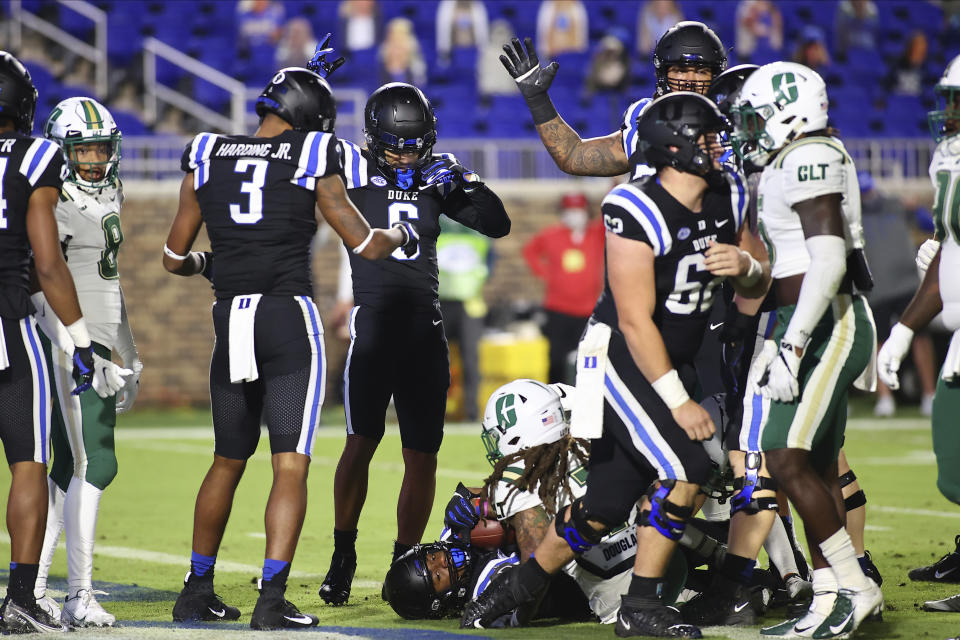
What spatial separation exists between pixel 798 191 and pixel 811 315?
1.27 feet

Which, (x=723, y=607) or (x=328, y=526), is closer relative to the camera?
(x=723, y=607)

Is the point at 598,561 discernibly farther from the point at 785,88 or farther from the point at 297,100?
the point at 297,100

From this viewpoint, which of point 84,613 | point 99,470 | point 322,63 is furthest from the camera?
point 322,63

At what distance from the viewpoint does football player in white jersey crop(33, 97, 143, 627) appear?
15.2ft

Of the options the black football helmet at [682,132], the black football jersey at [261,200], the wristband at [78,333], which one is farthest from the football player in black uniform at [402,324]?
the wristband at [78,333]

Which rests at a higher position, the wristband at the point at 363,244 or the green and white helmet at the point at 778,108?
the green and white helmet at the point at 778,108

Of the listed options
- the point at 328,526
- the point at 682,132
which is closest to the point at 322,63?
the point at 682,132

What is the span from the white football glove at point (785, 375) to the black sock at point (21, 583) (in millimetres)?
2438

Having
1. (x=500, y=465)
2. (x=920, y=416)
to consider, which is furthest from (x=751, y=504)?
(x=920, y=416)

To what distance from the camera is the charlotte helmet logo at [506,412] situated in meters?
4.67

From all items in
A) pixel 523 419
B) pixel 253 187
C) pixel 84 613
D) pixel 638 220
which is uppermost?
pixel 253 187

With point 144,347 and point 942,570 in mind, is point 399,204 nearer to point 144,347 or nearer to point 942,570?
point 942,570

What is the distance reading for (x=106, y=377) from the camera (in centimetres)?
454

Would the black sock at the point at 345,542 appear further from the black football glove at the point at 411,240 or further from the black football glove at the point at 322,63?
the black football glove at the point at 322,63
